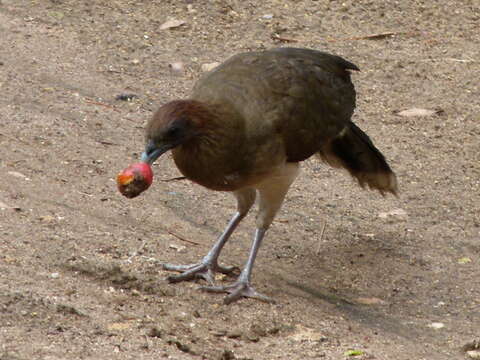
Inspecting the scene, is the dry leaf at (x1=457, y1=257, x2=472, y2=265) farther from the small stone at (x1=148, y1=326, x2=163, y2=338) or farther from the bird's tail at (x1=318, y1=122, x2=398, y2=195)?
the small stone at (x1=148, y1=326, x2=163, y2=338)

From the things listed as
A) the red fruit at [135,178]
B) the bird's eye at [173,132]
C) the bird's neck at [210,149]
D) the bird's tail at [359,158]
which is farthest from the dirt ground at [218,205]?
the bird's eye at [173,132]

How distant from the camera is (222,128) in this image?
5.39 meters

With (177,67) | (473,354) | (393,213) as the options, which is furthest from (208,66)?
(473,354)

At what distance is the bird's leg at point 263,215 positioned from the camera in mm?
5770

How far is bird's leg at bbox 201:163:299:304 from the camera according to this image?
5770 millimetres

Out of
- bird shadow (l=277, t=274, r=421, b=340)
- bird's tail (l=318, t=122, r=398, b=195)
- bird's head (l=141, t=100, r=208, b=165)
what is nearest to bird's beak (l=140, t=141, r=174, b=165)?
bird's head (l=141, t=100, r=208, b=165)

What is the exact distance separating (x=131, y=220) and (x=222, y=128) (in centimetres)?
133

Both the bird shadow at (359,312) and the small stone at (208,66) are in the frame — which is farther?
the small stone at (208,66)

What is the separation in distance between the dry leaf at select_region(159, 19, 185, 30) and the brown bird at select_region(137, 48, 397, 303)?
3.61m

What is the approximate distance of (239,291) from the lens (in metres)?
5.76

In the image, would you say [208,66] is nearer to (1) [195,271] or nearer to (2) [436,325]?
(1) [195,271]

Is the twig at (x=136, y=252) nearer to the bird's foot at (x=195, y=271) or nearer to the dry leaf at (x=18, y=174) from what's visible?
the bird's foot at (x=195, y=271)

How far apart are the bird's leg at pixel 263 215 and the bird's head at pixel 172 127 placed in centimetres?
78

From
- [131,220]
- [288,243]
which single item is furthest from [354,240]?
[131,220]
